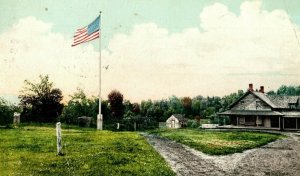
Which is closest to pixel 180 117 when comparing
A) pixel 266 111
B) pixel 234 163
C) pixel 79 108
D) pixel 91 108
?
pixel 266 111

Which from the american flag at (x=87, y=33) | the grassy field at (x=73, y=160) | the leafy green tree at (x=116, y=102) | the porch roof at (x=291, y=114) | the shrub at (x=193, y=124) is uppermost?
the american flag at (x=87, y=33)

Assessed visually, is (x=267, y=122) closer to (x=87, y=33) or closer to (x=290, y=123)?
(x=290, y=123)

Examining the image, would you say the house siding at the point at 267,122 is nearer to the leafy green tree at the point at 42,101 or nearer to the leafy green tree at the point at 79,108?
the leafy green tree at the point at 79,108

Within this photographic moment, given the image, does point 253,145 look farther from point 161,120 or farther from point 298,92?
point 298,92

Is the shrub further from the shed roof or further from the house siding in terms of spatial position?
the shed roof

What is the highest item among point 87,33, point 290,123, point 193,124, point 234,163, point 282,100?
point 87,33

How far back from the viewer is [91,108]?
143 feet

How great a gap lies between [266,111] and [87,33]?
29.2 m

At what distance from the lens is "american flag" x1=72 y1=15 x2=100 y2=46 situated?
74.5ft

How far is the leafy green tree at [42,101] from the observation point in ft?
104

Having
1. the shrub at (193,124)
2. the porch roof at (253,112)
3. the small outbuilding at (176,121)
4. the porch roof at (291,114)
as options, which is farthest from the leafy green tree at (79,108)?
the porch roof at (291,114)

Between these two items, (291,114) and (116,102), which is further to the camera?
(116,102)

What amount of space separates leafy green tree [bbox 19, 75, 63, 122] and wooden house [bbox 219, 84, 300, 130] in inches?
900

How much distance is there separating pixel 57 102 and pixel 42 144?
17993 mm
